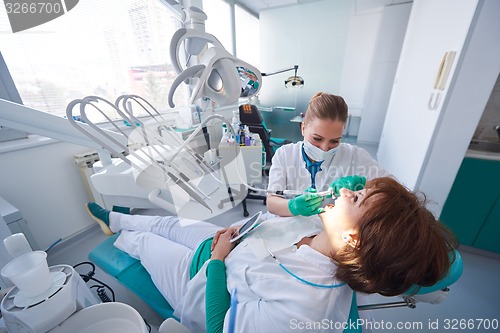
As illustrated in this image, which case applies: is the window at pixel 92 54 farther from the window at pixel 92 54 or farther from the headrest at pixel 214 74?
the headrest at pixel 214 74

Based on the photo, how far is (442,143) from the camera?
1476 millimetres

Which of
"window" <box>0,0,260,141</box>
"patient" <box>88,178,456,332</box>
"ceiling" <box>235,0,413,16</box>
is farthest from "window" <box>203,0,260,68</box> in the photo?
"patient" <box>88,178,456,332</box>

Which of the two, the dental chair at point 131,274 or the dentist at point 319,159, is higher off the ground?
the dentist at point 319,159

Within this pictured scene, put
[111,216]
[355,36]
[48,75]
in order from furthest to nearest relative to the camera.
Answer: [355,36] < [48,75] < [111,216]

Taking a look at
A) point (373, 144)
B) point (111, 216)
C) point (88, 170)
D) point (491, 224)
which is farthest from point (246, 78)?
point (373, 144)

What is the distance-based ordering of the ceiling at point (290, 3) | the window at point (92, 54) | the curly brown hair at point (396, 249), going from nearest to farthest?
1. the curly brown hair at point (396, 249)
2. the window at point (92, 54)
3. the ceiling at point (290, 3)

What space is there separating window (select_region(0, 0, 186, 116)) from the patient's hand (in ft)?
4.87

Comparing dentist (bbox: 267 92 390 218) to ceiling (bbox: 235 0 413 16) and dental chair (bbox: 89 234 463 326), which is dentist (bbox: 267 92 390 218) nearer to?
dental chair (bbox: 89 234 463 326)

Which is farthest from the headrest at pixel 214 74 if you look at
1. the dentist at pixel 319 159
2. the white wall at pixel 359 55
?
the white wall at pixel 359 55

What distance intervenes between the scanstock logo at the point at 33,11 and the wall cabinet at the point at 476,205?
118 inches

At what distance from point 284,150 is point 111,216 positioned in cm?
126

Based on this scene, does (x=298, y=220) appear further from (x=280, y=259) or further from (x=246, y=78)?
(x=246, y=78)

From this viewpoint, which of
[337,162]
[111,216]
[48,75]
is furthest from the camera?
[48,75]

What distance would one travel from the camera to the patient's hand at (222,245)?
2.96 feet
